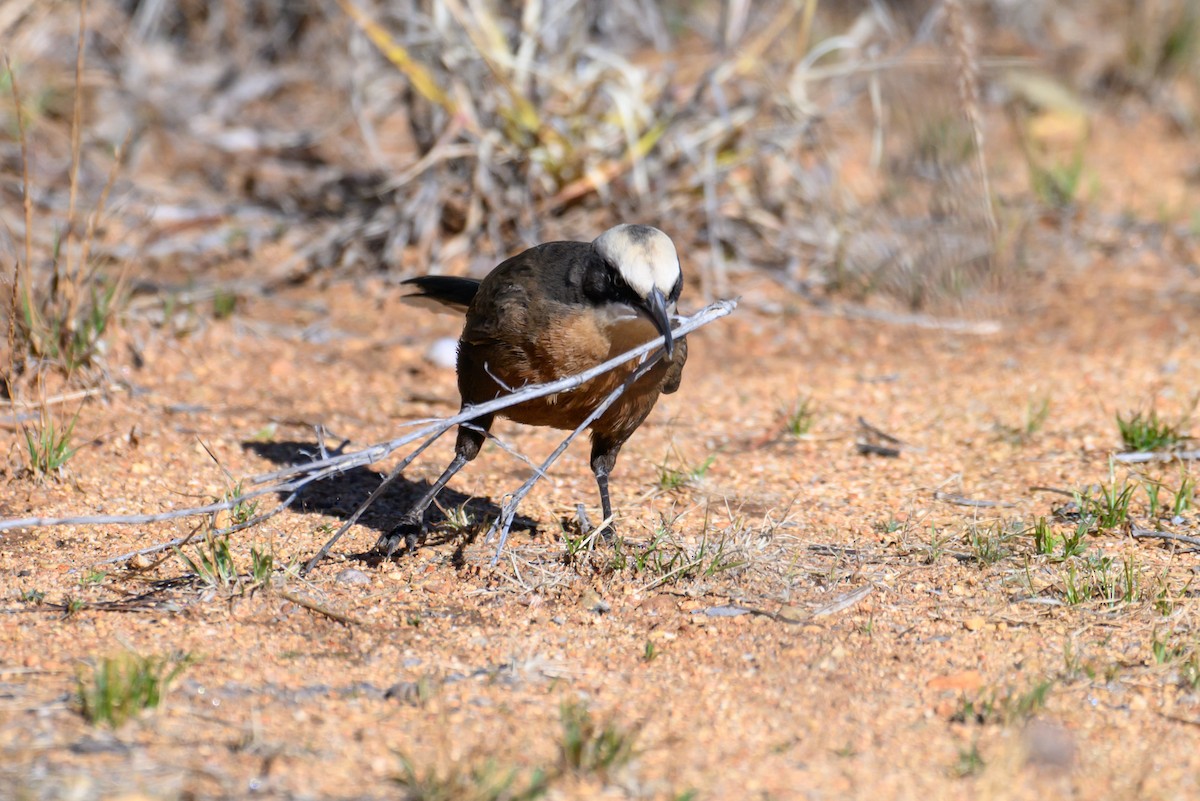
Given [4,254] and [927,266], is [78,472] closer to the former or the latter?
[4,254]

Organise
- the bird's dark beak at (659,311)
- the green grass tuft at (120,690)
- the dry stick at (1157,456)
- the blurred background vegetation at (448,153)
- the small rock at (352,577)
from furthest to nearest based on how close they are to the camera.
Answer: the blurred background vegetation at (448,153) < the dry stick at (1157,456) < the small rock at (352,577) < the bird's dark beak at (659,311) < the green grass tuft at (120,690)

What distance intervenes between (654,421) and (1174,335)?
2949 mm

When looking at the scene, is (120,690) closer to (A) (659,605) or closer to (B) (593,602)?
(B) (593,602)

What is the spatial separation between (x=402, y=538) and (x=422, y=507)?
0.12 metres

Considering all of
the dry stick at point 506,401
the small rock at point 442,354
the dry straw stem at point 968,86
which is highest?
the dry straw stem at point 968,86

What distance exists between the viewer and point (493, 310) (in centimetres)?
435

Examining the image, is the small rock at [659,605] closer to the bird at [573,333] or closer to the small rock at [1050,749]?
the bird at [573,333]

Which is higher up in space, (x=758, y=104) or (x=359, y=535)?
(x=758, y=104)

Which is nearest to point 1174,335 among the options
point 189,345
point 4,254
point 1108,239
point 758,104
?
point 1108,239

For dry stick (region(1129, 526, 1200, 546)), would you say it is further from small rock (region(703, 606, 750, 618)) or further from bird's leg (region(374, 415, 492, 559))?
bird's leg (region(374, 415, 492, 559))

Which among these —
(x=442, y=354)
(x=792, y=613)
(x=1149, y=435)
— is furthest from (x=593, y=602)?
(x=442, y=354)

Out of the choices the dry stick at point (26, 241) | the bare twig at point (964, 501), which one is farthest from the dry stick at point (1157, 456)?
the dry stick at point (26, 241)

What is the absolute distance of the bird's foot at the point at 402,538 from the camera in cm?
418

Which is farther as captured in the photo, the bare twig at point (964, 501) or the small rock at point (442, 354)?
the small rock at point (442, 354)
